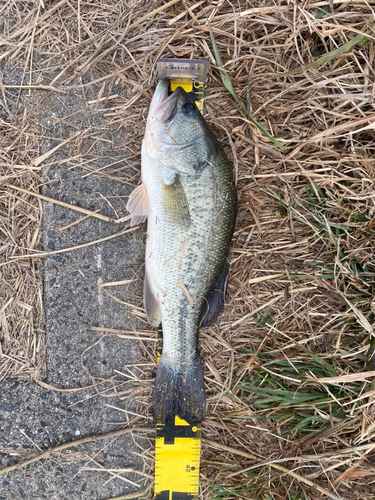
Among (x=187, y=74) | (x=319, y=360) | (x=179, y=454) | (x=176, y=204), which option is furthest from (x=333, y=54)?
(x=179, y=454)

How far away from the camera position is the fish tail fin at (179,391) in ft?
7.32

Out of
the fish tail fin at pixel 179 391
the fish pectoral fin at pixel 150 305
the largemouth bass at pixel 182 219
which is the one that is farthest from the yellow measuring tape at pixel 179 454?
the fish pectoral fin at pixel 150 305

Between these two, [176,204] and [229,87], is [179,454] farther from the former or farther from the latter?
[229,87]

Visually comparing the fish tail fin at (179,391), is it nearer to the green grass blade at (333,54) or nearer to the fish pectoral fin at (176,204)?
the fish pectoral fin at (176,204)

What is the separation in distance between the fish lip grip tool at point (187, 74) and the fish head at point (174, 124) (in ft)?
0.93

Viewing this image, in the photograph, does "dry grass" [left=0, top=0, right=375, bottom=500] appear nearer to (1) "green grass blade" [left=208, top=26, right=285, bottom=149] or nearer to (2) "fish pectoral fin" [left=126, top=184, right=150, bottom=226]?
(1) "green grass blade" [left=208, top=26, right=285, bottom=149]

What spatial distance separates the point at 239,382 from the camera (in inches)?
93.7

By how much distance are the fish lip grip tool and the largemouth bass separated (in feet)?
0.52

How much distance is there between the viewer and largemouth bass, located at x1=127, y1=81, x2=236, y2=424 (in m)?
2.05

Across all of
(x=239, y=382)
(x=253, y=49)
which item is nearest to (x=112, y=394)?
(x=239, y=382)

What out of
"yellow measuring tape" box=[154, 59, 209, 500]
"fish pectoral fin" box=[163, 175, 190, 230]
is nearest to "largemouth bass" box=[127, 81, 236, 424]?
"fish pectoral fin" box=[163, 175, 190, 230]

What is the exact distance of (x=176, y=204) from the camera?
204cm

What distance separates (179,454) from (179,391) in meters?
0.50

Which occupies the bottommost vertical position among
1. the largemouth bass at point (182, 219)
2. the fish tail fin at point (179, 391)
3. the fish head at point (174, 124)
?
the fish tail fin at point (179, 391)
